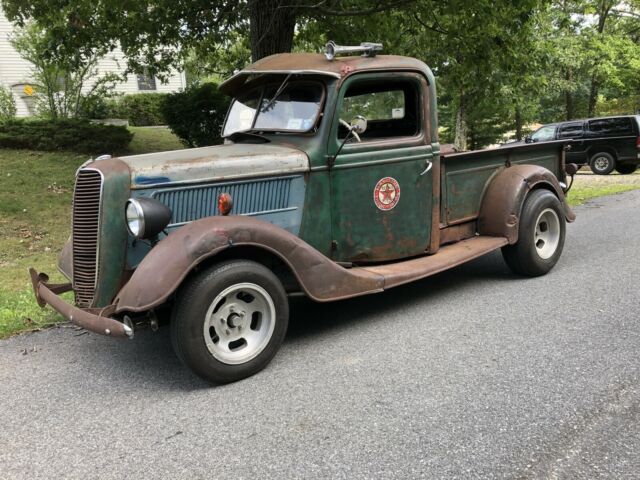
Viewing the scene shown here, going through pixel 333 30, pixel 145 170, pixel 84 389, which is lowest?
pixel 84 389

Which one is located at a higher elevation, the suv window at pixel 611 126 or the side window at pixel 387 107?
the side window at pixel 387 107

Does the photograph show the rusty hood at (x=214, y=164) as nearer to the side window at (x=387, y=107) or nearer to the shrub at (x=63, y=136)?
the side window at (x=387, y=107)

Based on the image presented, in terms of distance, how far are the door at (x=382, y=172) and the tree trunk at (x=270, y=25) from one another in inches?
169

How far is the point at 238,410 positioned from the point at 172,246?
1.06 meters

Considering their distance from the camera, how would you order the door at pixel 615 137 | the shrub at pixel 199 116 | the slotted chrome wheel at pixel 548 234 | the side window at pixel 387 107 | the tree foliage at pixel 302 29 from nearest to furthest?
1. the side window at pixel 387 107
2. the slotted chrome wheel at pixel 548 234
3. the tree foliage at pixel 302 29
4. the shrub at pixel 199 116
5. the door at pixel 615 137

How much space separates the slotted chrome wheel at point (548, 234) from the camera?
553 centimetres

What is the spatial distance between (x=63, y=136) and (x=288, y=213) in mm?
10217

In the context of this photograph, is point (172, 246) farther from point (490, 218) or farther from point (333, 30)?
point (333, 30)

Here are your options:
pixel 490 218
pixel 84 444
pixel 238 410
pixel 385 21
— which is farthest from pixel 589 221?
pixel 84 444

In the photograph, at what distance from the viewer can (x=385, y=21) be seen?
9945 mm

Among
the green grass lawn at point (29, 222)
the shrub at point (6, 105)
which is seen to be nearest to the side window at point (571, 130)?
the green grass lawn at point (29, 222)

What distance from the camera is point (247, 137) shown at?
4.62 m

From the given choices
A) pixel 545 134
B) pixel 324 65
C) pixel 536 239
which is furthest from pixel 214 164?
pixel 545 134

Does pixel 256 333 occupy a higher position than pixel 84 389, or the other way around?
pixel 256 333
